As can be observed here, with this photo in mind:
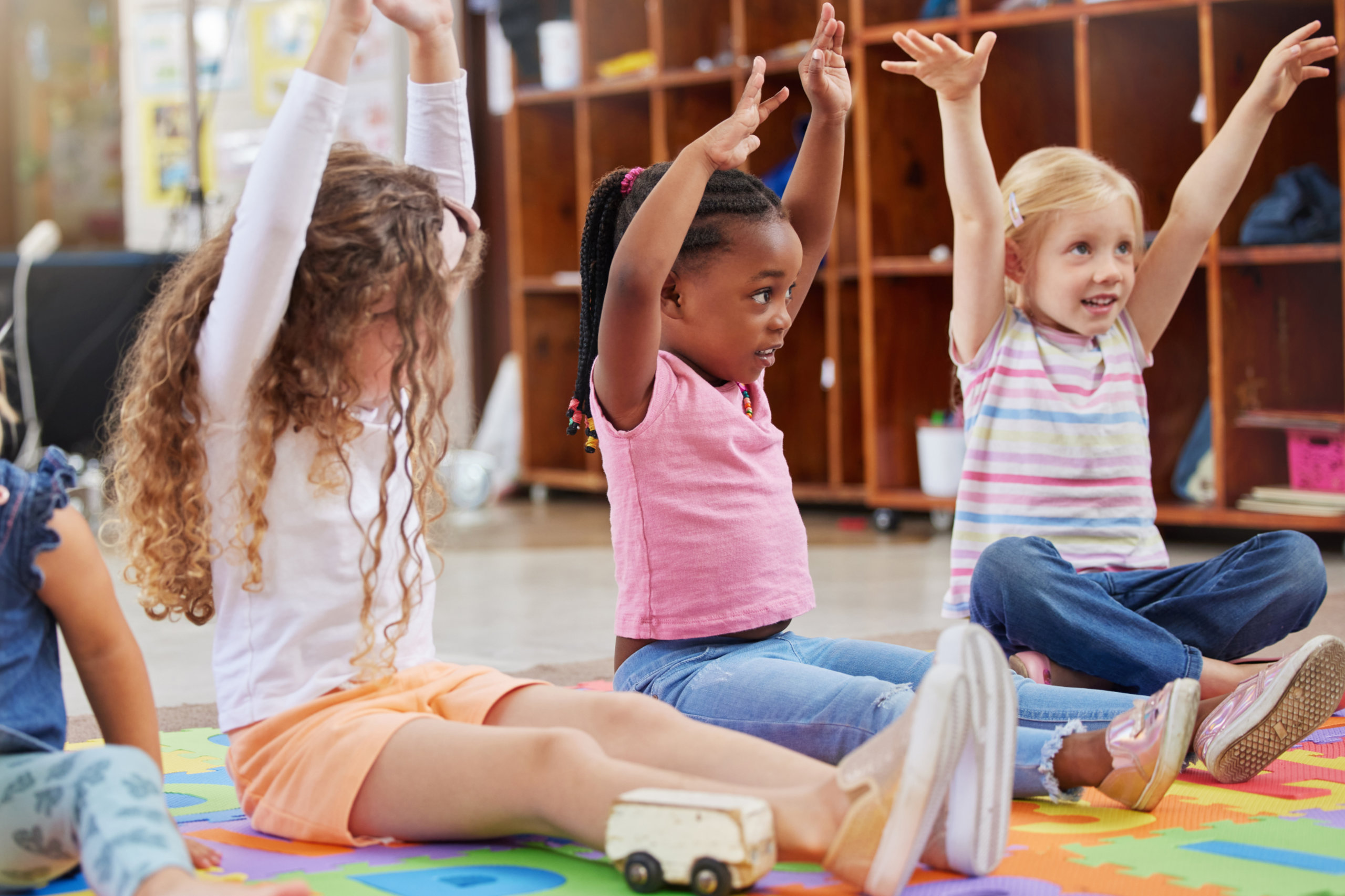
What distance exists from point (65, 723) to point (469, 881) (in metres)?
0.30

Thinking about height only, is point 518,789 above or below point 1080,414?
below

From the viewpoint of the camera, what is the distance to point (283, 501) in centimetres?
107

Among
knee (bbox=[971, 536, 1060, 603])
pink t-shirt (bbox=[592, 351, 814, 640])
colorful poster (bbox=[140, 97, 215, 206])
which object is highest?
colorful poster (bbox=[140, 97, 215, 206])

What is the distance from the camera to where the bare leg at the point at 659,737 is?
0.97m

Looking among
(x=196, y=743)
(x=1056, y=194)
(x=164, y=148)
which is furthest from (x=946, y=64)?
(x=164, y=148)

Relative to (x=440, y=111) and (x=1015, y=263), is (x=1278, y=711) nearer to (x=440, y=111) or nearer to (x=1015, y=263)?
(x=1015, y=263)

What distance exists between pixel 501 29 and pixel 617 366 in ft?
10.5

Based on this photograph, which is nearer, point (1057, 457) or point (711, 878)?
point (711, 878)

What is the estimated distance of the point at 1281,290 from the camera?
291cm

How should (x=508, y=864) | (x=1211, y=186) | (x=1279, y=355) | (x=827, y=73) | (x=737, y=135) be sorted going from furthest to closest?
(x=1279, y=355), (x=1211, y=186), (x=827, y=73), (x=737, y=135), (x=508, y=864)

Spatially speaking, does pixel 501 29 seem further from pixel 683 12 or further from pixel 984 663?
pixel 984 663

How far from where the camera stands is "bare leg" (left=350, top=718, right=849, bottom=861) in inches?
36.8

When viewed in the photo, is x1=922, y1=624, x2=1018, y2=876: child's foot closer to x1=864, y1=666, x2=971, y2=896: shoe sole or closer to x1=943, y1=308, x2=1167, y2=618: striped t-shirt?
x1=864, y1=666, x2=971, y2=896: shoe sole

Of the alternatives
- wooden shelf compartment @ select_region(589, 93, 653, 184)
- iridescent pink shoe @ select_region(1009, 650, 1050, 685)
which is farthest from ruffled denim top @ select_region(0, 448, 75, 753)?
wooden shelf compartment @ select_region(589, 93, 653, 184)
